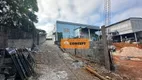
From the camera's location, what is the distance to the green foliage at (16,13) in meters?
12.3

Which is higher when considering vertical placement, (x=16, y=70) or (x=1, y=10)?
(x=1, y=10)

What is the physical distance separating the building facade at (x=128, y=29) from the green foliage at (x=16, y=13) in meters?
17.2

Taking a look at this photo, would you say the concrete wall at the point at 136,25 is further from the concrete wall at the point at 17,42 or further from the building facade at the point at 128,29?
the concrete wall at the point at 17,42

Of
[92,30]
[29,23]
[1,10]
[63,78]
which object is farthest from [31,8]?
[92,30]

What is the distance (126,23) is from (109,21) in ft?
21.7

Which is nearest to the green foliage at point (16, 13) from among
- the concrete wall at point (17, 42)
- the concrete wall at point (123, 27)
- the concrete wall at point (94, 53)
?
the concrete wall at point (17, 42)

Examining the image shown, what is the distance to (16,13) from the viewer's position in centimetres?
1291

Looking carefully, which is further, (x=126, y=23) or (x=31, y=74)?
(x=126, y=23)

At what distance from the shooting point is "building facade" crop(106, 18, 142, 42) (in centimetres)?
2277

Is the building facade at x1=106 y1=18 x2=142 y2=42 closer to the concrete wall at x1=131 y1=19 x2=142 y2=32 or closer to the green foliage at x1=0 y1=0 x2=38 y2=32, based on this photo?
the concrete wall at x1=131 y1=19 x2=142 y2=32

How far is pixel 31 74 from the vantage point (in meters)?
5.99

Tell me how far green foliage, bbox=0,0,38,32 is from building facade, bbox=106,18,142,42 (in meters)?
17.2

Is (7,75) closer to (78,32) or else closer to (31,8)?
(31,8)

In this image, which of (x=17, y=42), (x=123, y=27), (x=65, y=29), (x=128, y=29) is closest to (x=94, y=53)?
(x=17, y=42)
